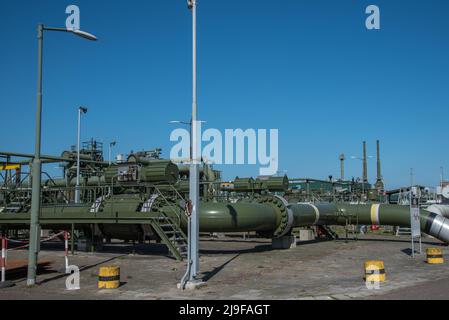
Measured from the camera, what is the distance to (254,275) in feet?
47.0

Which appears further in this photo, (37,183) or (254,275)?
(254,275)

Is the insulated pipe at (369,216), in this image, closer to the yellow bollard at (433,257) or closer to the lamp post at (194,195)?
the yellow bollard at (433,257)

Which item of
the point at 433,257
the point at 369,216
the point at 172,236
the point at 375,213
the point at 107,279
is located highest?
the point at 375,213

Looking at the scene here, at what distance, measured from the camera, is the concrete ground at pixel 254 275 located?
11.2m

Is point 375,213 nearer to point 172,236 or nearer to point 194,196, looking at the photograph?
point 172,236

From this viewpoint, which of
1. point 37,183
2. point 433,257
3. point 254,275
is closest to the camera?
point 37,183

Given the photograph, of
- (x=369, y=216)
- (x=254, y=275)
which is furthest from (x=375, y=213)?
(x=254, y=275)

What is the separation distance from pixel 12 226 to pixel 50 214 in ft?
13.2

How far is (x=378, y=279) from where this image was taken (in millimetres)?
12023

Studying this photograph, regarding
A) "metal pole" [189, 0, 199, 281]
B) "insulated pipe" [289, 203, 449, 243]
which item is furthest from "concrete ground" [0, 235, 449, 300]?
"insulated pipe" [289, 203, 449, 243]

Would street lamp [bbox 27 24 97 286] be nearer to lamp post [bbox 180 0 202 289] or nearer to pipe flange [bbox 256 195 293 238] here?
lamp post [bbox 180 0 202 289]

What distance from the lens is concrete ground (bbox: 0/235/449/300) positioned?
11.2 meters
